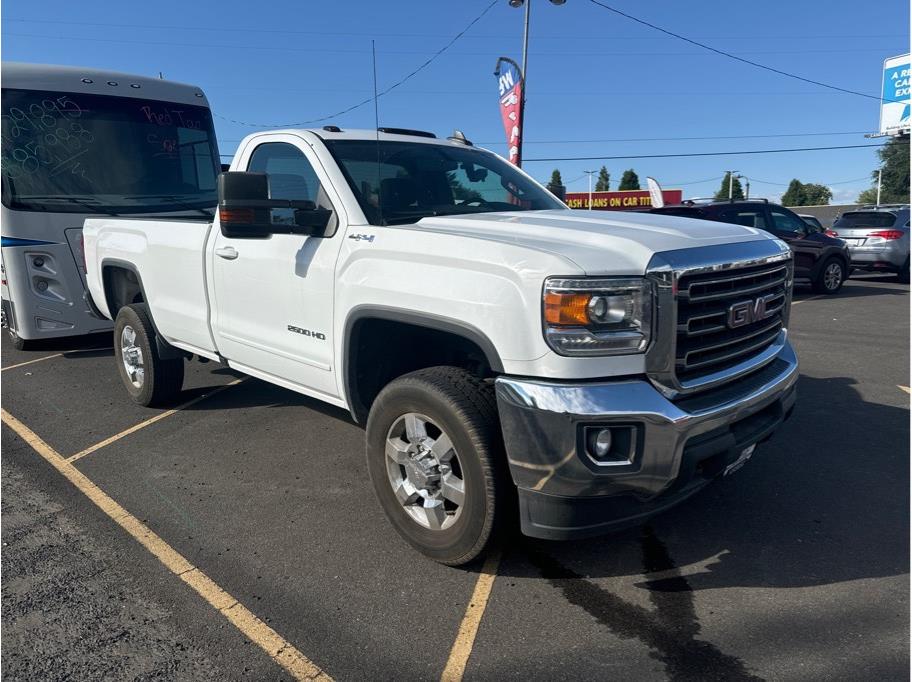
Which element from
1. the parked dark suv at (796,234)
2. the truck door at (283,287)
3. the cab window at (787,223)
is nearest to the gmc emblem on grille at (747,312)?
the truck door at (283,287)

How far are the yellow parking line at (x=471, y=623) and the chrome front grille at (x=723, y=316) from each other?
4.21 ft

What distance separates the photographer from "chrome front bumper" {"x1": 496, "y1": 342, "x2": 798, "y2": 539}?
2.66 meters

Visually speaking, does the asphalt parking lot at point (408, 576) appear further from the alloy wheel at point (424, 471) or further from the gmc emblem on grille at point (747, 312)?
the gmc emblem on grille at point (747, 312)

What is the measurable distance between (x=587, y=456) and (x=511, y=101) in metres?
15.4

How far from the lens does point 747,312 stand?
126 inches

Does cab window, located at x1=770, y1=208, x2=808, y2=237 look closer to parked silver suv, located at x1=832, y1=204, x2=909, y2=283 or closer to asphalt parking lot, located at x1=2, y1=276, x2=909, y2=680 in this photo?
parked silver suv, located at x1=832, y1=204, x2=909, y2=283

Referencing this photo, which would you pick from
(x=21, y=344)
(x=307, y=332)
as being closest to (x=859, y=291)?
(x=307, y=332)

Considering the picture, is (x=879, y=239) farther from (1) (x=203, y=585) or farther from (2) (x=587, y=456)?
(1) (x=203, y=585)

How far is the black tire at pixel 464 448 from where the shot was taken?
9.52 ft

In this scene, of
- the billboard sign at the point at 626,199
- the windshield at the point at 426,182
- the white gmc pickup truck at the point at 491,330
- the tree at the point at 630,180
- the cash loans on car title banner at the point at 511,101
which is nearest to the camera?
the white gmc pickup truck at the point at 491,330

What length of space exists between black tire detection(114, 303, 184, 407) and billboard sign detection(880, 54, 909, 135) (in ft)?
127

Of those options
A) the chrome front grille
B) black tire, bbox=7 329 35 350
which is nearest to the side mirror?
the chrome front grille

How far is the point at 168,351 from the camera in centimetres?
560

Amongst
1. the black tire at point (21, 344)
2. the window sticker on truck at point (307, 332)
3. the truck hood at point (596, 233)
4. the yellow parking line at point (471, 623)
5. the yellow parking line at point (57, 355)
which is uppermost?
the truck hood at point (596, 233)
